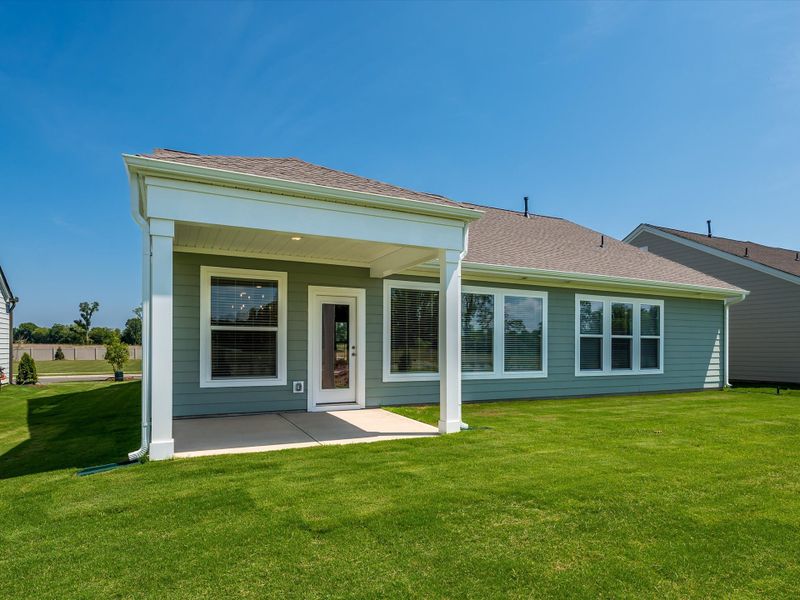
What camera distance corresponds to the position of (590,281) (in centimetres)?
1011

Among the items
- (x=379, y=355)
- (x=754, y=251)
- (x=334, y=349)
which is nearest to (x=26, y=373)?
(x=334, y=349)

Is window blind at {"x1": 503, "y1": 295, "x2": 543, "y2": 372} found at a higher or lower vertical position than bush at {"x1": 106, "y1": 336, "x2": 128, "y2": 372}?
higher

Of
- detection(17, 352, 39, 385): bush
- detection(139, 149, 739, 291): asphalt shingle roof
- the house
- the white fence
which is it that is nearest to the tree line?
the white fence

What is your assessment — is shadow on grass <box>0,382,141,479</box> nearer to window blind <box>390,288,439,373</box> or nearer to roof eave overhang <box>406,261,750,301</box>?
window blind <box>390,288,439,373</box>

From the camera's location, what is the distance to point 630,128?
12.3 meters

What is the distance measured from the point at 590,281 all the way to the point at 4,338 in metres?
16.0

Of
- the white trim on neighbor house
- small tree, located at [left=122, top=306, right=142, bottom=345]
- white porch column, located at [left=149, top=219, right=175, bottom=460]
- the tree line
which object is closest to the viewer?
white porch column, located at [left=149, top=219, right=175, bottom=460]

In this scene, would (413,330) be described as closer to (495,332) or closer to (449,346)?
(495,332)

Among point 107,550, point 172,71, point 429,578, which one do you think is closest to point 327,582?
point 429,578

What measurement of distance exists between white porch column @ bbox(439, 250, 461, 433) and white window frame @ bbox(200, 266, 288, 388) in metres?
2.94

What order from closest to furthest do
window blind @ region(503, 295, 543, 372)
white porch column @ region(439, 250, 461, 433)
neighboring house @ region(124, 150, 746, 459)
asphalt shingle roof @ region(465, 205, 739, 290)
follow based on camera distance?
1. neighboring house @ region(124, 150, 746, 459)
2. white porch column @ region(439, 250, 461, 433)
3. window blind @ region(503, 295, 543, 372)
4. asphalt shingle roof @ region(465, 205, 739, 290)

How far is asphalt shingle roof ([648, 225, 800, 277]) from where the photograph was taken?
49.2 feet

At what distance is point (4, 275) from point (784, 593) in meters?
18.3

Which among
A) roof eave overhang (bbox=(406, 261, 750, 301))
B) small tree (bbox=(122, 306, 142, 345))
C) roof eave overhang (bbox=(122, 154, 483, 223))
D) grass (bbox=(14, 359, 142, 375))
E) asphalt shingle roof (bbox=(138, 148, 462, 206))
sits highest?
asphalt shingle roof (bbox=(138, 148, 462, 206))
